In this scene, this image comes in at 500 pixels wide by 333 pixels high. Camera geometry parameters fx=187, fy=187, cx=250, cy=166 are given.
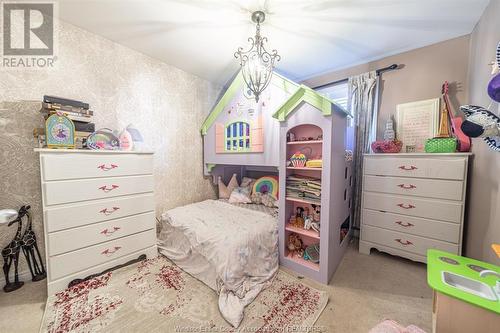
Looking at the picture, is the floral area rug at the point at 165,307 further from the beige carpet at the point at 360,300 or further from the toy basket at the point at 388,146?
the toy basket at the point at 388,146

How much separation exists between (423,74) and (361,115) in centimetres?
76

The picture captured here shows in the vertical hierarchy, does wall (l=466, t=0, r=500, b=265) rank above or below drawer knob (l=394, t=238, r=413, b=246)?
above

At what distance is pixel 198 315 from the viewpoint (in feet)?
4.73

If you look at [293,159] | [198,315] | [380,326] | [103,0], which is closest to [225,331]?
[198,315]

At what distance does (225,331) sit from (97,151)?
6.24 ft

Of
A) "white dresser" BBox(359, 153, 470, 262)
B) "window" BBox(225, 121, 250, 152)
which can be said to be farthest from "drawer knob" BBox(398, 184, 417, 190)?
"window" BBox(225, 121, 250, 152)

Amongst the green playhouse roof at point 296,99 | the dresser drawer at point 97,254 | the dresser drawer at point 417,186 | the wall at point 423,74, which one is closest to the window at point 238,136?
the green playhouse roof at point 296,99

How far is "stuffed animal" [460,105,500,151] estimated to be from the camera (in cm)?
99

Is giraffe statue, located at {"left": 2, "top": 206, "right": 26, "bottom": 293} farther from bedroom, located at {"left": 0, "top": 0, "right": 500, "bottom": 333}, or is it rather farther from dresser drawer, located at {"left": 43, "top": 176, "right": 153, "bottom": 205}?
dresser drawer, located at {"left": 43, "top": 176, "right": 153, "bottom": 205}

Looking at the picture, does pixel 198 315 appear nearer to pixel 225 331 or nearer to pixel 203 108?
pixel 225 331

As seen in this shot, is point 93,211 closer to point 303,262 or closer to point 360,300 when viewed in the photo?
point 303,262

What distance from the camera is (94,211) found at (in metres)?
1.81

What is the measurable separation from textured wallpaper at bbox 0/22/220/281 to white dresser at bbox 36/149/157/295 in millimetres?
519

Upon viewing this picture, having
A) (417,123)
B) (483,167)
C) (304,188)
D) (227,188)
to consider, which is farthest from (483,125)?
(227,188)
